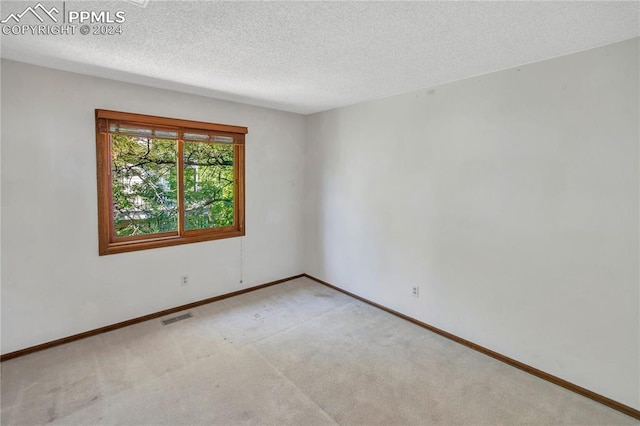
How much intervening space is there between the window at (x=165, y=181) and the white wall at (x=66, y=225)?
0.09 meters

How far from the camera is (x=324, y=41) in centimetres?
205

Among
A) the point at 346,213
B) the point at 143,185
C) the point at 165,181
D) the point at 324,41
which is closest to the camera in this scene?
the point at 324,41

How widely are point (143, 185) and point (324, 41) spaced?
236 cm

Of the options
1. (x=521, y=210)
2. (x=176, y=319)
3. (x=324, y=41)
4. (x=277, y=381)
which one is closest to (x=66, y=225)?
(x=176, y=319)

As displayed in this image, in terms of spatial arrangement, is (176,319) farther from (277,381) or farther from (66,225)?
(277,381)

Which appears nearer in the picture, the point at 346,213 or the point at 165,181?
the point at 165,181

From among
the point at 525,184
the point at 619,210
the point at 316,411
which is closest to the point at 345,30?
the point at 525,184

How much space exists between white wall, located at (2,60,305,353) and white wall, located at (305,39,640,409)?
81.0 inches

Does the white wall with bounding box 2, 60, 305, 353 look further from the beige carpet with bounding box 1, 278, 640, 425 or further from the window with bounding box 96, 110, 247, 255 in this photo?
the beige carpet with bounding box 1, 278, 640, 425

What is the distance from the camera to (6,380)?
230cm

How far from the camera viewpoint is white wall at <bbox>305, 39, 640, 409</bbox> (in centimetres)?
209

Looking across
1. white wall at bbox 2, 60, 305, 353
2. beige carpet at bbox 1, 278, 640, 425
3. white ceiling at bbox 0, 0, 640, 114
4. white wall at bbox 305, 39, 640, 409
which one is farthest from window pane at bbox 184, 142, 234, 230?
white wall at bbox 305, 39, 640, 409

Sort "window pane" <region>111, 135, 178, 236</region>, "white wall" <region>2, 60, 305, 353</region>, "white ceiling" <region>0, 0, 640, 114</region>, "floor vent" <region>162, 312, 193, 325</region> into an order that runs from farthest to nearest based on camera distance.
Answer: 1. "floor vent" <region>162, 312, 193, 325</region>
2. "window pane" <region>111, 135, 178, 236</region>
3. "white wall" <region>2, 60, 305, 353</region>
4. "white ceiling" <region>0, 0, 640, 114</region>

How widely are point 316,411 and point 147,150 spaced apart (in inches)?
113
